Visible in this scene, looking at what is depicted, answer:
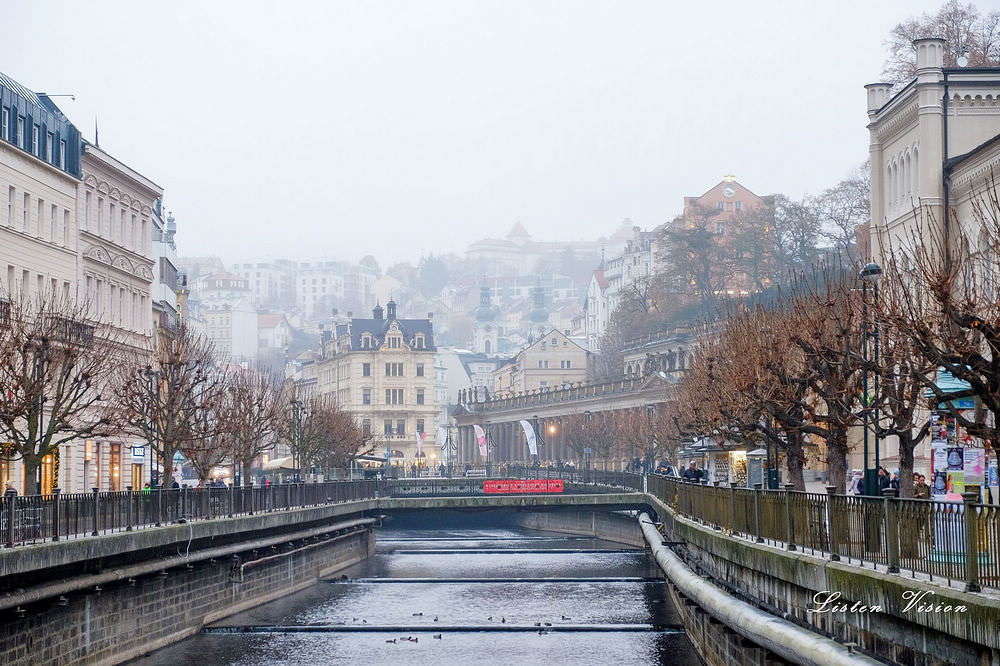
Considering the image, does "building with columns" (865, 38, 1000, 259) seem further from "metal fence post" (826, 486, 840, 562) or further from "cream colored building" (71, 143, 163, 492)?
"metal fence post" (826, 486, 840, 562)

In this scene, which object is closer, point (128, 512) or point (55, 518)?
point (55, 518)

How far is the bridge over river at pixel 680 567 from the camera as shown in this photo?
1788cm

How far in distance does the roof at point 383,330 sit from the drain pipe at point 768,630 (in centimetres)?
14657

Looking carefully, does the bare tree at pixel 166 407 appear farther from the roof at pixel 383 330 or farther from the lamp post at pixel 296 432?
the roof at pixel 383 330

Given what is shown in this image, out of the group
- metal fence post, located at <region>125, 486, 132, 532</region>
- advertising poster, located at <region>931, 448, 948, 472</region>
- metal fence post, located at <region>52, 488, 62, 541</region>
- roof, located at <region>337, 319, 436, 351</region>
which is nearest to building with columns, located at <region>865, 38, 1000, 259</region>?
advertising poster, located at <region>931, 448, 948, 472</region>

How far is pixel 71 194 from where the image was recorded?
65.8 m

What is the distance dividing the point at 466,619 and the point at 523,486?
91.7 feet

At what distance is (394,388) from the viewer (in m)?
181

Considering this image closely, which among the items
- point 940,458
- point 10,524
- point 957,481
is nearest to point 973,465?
point 957,481

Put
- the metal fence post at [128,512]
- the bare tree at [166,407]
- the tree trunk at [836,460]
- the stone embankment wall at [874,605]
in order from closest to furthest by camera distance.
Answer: the stone embankment wall at [874,605] < the metal fence post at [128,512] < the tree trunk at [836,460] < the bare tree at [166,407]

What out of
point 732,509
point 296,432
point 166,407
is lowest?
point 732,509

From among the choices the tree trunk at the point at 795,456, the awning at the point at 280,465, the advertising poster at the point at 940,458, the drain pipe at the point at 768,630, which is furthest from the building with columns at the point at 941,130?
the awning at the point at 280,465

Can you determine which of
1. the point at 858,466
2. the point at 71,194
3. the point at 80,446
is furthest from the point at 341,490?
the point at 858,466

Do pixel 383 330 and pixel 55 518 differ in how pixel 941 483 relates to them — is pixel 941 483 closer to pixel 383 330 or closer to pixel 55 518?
pixel 55 518
